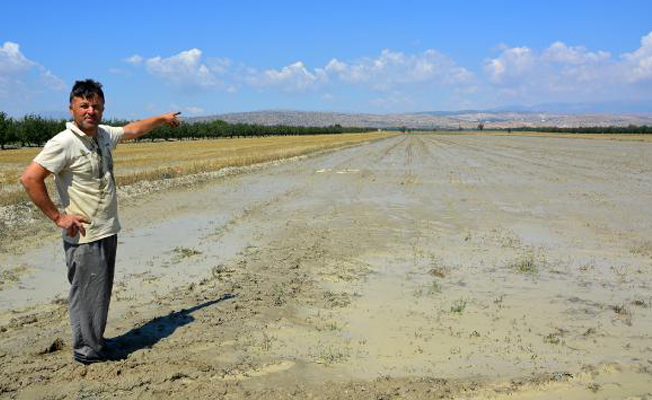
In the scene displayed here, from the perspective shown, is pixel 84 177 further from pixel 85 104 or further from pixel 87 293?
pixel 87 293

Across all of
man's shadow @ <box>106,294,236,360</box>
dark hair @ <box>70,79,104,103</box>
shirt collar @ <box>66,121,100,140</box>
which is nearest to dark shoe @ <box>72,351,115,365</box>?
man's shadow @ <box>106,294,236,360</box>

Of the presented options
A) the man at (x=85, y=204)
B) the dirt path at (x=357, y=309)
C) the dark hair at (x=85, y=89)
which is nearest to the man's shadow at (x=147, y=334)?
the dirt path at (x=357, y=309)

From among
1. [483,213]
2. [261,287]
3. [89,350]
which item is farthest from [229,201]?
[89,350]

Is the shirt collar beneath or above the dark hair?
beneath

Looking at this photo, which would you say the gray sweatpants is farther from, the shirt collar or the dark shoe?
the shirt collar

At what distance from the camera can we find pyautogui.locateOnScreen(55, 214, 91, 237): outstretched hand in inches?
163

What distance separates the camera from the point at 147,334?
206 inches

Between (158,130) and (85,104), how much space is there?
87860 mm

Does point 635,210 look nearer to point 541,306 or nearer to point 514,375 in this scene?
point 541,306

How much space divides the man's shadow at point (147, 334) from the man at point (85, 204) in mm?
193

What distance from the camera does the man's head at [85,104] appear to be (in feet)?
13.9

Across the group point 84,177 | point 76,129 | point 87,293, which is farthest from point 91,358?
point 76,129

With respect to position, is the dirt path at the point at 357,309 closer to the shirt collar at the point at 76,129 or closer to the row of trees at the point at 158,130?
the shirt collar at the point at 76,129

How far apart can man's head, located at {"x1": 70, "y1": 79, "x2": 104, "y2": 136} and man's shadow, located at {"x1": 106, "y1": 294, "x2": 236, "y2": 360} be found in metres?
1.88
